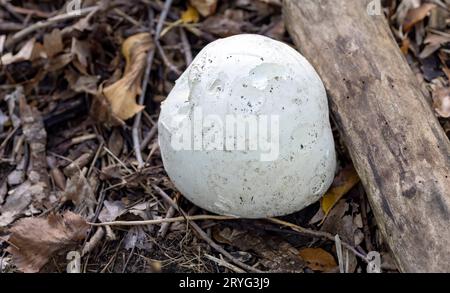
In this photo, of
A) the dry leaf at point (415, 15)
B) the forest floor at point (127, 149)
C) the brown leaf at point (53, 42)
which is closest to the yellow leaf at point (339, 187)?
the forest floor at point (127, 149)

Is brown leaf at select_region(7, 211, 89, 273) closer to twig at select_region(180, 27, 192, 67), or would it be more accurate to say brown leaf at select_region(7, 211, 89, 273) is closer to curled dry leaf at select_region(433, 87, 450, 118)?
twig at select_region(180, 27, 192, 67)

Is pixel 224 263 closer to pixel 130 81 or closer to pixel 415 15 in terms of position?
pixel 130 81

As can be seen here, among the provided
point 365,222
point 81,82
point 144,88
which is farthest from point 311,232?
point 81,82

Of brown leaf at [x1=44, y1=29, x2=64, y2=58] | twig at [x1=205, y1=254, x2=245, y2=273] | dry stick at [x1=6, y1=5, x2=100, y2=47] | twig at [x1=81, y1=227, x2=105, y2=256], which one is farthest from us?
dry stick at [x1=6, y1=5, x2=100, y2=47]

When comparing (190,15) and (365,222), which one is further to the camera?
(190,15)

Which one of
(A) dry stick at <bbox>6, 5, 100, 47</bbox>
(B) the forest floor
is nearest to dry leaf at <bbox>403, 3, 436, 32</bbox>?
(B) the forest floor

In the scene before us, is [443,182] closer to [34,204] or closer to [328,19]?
[328,19]
